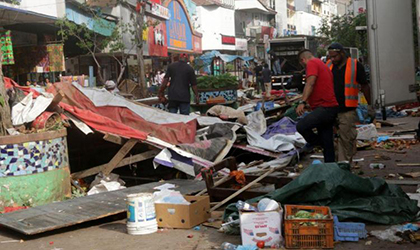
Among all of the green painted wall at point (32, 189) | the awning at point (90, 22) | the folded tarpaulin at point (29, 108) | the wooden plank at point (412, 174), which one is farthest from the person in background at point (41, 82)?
the wooden plank at point (412, 174)

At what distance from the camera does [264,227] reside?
4.84 metres

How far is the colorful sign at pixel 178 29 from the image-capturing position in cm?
4328

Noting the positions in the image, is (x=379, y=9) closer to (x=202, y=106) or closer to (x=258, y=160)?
(x=258, y=160)

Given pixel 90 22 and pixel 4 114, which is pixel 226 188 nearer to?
pixel 4 114

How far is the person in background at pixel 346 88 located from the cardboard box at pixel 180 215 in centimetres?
283

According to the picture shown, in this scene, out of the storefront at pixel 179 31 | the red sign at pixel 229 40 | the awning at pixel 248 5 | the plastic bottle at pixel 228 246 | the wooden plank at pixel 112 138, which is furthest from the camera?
the awning at pixel 248 5

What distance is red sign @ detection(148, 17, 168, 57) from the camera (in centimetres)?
3744

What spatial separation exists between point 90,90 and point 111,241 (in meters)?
4.06

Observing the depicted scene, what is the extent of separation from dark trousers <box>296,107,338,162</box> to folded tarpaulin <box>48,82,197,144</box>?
1840mm

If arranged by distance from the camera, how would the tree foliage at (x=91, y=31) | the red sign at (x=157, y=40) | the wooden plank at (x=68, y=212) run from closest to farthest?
1. the wooden plank at (x=68, y=212)
2. the tree foliage at (x=91, y=31)
3. the red sign at (x=157, y=40)

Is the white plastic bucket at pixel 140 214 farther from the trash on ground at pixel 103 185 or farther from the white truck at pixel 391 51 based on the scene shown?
the white truck at pixel 391 51

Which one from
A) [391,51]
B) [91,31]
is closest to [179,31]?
[91,31]

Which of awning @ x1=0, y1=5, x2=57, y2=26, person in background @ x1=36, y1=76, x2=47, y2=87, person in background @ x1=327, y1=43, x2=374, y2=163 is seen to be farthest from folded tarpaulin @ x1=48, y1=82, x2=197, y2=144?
person in background @ x1=36, y1=76, x2=47, y2=87

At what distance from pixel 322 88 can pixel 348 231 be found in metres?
2.93
